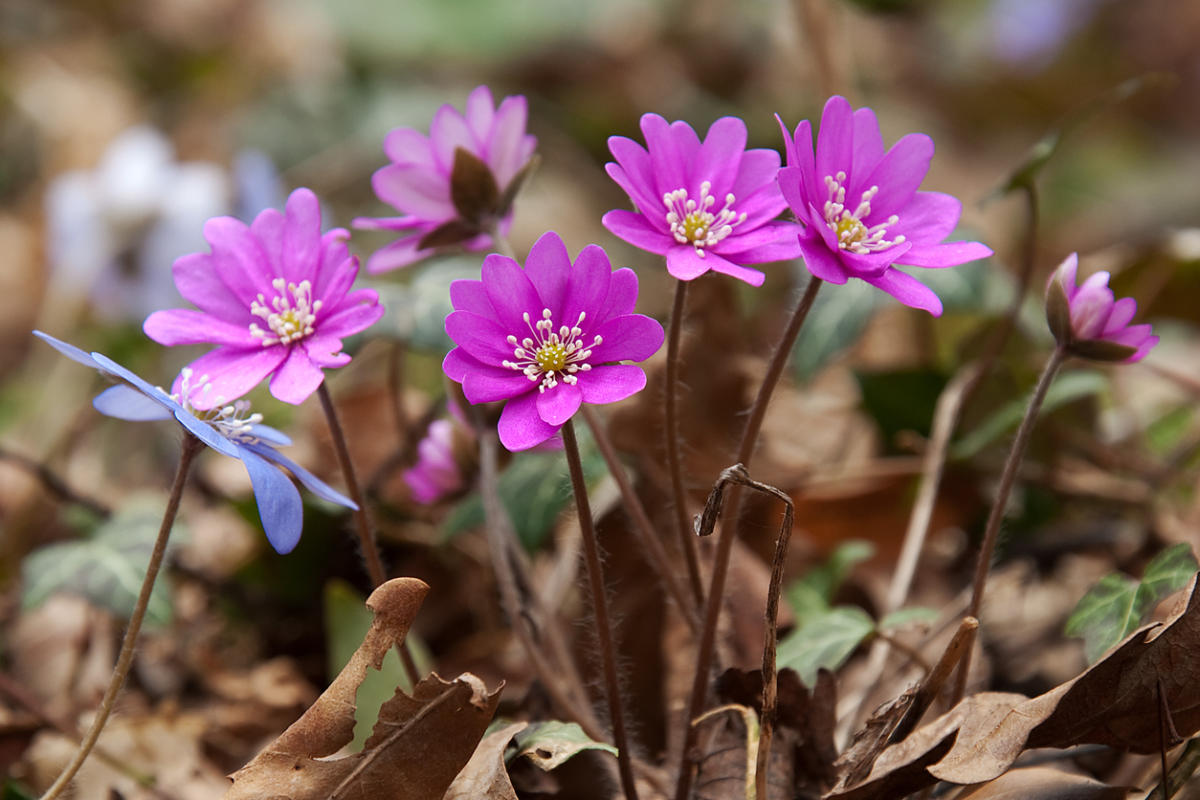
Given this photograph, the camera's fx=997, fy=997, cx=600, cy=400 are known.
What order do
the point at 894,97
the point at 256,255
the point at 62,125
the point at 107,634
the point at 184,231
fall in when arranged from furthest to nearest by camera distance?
the point at 894,97 → the point at 62,125 → the point at 184,231 → the point at 107,634 → the point at 256,255

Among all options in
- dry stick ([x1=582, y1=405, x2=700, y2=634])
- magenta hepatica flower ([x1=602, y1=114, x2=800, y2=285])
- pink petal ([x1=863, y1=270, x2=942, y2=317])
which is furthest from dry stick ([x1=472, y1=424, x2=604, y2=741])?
pink petal ([x1=863, y1=270, x2=942, y2=317])

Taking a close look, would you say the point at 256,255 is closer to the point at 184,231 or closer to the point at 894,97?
the point at 184,231

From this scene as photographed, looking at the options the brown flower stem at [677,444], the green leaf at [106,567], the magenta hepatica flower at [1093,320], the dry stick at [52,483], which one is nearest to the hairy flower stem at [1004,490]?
the magenta hepatica flower at [1093,320]

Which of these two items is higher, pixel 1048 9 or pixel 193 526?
pixel 1048 9

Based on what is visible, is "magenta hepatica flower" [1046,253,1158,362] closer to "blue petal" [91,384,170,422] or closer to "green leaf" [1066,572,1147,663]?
"green leaf" [1066,572,1147,663]

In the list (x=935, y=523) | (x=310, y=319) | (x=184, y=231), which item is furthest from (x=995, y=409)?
(x=184, y=231)

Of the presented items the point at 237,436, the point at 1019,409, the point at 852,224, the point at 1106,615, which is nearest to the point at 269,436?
the point at 237,436

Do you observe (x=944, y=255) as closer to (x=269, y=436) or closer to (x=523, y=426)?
(x=523, y=426)
